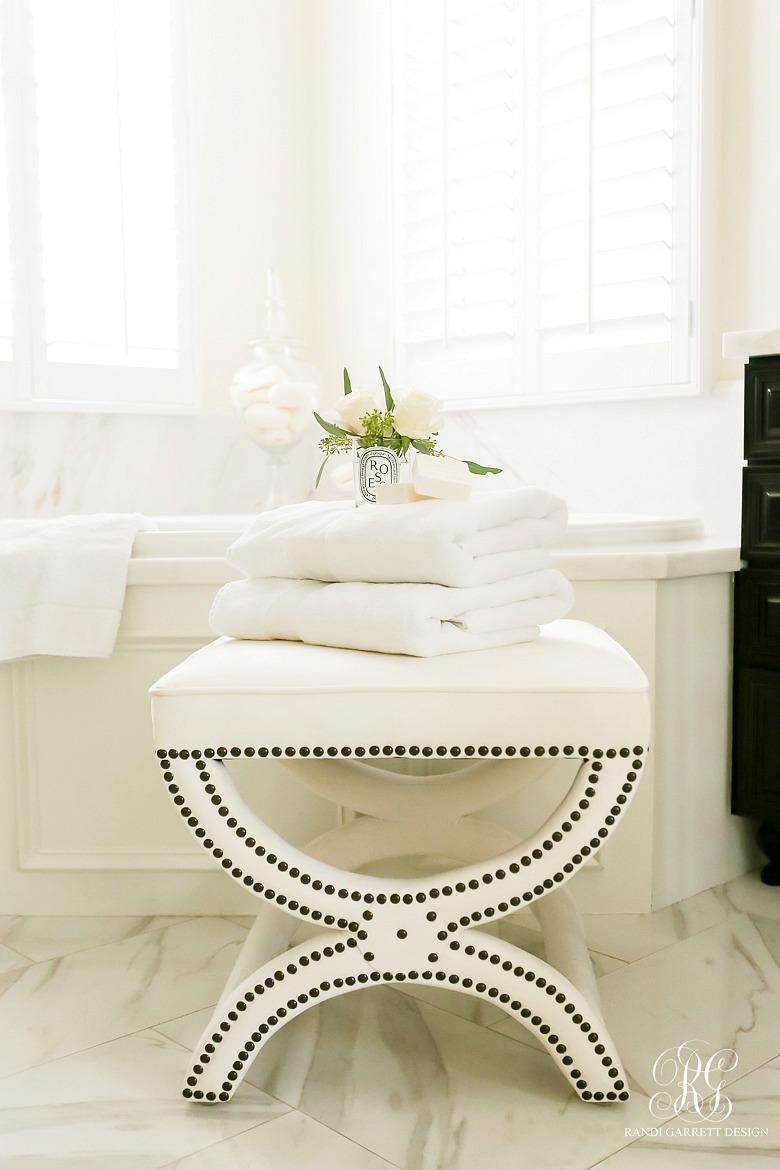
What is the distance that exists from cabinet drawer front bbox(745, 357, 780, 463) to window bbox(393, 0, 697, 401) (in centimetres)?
51

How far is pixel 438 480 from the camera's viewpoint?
1357mm

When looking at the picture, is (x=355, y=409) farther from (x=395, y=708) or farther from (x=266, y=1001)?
(x=266, y=1001)

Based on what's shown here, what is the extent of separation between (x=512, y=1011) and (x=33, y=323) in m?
1.99

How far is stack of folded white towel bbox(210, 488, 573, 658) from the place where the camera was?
47.5 inches

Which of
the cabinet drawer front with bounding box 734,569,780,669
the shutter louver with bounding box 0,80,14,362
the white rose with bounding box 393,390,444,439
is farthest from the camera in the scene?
the shutter louver with bounding box 0,80,14,362

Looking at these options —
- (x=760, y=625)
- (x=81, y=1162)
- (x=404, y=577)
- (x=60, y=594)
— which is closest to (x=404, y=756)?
(x=404, y=577)

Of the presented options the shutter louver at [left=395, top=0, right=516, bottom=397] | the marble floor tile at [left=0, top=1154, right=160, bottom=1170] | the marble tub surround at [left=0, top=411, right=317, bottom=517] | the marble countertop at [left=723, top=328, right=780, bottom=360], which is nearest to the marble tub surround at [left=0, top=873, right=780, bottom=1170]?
the marble floor tile at [left=0, top=1154, right=160, bottom=1170]

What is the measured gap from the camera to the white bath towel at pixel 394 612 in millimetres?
1200

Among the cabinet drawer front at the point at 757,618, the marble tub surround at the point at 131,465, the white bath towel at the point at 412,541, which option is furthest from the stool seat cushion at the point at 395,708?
the marble tub surround at the point at 131,465

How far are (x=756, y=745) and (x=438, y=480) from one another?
0.86 meters

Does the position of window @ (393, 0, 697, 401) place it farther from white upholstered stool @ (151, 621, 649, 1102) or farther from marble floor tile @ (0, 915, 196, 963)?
marble floor tile @ (0, 915, 196, 963)

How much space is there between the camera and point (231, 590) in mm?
1385

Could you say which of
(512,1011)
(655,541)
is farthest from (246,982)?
(655,541)

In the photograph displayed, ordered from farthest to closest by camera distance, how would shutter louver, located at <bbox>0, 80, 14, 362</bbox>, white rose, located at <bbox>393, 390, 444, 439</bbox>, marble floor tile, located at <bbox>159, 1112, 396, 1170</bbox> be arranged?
shutter louver, located at <bbox>0, 80, 14, 362</bbox> → white rose, located at <bbox>393, 390, 444, 439</bbox> → marble floor tile, located at <bbox>159, 1112, 396, 1170</bbox>
